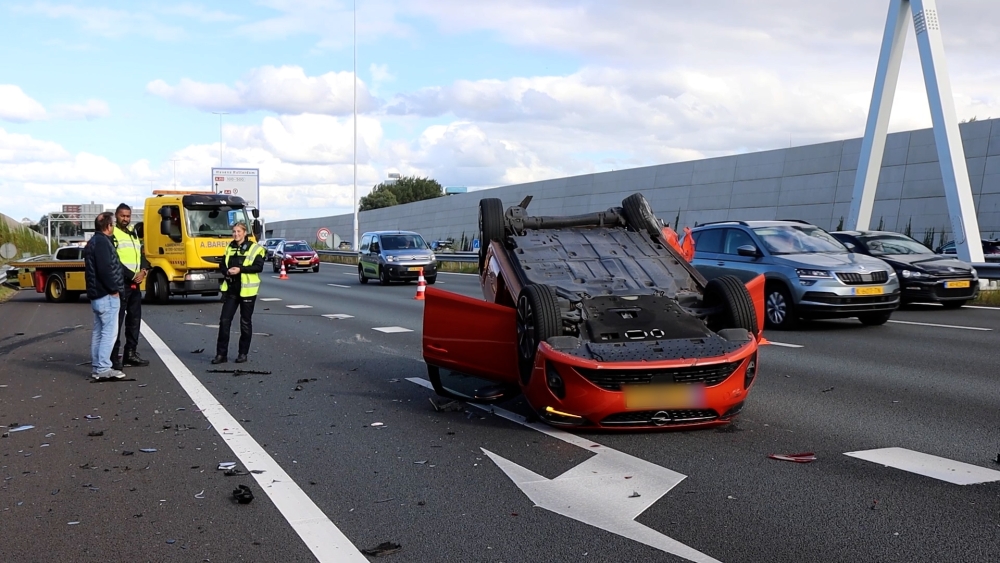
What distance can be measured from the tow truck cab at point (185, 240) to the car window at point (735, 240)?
37.5ft

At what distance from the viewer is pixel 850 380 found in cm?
930

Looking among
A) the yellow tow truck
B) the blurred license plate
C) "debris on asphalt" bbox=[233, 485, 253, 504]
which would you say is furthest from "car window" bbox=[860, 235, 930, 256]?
"debris on asphalt" bbox=[233, 485, 253, 504]

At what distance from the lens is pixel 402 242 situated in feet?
101

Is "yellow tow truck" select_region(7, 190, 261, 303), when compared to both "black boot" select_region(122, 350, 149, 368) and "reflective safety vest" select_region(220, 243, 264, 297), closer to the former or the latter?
"reflective safety vest" select_region(220, 243, 264, 297)

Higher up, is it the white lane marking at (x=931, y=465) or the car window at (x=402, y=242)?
the car window at (x=402, y=242)

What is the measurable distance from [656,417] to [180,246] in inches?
695

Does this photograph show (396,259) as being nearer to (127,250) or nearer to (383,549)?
(127,250)

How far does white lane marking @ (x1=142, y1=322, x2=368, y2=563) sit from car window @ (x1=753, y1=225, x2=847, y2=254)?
910 cm

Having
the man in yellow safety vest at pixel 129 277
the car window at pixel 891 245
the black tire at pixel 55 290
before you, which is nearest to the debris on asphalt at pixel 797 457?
the man in yellow safety vest at pixel 129 277

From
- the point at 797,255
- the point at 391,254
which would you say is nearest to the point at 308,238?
the point at 391,254

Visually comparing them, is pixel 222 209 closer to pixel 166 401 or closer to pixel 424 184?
pixel 166 401

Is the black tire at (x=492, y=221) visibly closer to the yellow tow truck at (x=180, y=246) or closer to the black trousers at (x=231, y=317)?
the black trousers at (x=231, y=317)

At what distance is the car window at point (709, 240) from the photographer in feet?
51.0

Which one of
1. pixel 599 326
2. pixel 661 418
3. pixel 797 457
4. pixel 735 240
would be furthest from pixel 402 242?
pixel 797 457
